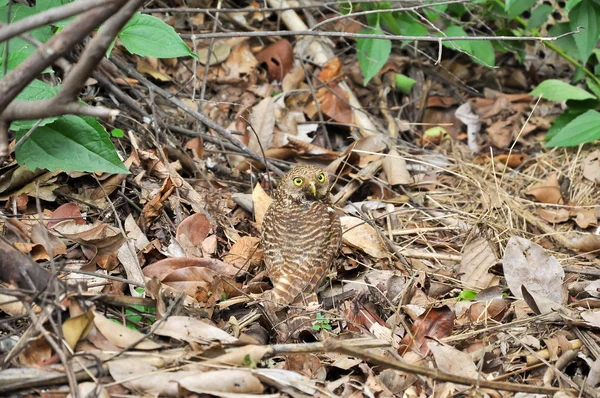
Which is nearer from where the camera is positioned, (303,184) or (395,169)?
(303,184)

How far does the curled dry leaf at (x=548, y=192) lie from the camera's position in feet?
18.8

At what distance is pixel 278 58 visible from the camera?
21.8 feet

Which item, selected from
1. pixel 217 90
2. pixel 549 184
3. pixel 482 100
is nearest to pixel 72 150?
pixel 217 90

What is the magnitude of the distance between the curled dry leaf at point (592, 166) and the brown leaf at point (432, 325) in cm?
256

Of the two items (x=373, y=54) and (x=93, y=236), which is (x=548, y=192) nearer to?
(x=373, y=54)

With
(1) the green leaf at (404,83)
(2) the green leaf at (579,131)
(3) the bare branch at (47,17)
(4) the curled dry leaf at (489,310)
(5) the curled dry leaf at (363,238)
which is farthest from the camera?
(1) the green leaf at (404,83)

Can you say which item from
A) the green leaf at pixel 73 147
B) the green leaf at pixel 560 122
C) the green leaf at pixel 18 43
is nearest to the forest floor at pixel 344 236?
the green leaf at pixel 560 122

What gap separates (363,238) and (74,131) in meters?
2.12

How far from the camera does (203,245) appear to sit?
466 centimetres

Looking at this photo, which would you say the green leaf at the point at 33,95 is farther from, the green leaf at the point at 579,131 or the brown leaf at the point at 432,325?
the green leaf at the point at 579,131

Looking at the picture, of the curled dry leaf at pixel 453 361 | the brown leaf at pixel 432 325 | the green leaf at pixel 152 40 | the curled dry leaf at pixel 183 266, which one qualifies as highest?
the green leaf at pixel 152 40

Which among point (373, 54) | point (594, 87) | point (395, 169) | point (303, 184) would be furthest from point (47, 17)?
point (594, 87)

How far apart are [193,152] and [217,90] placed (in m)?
1.12

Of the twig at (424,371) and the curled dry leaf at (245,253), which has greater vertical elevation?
the twig at (424,371)
